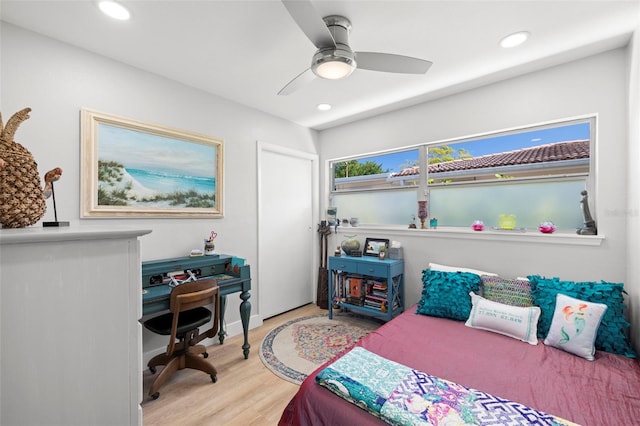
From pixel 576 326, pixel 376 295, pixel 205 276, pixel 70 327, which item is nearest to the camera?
pixel 70 327

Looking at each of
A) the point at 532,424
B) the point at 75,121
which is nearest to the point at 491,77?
the point at 532,424

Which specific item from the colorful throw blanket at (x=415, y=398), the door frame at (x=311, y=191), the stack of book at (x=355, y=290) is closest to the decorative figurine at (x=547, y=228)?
the colorful throw blanket at (x=415, y=398)

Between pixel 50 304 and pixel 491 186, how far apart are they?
330 cm

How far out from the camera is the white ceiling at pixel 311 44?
5.67 feet

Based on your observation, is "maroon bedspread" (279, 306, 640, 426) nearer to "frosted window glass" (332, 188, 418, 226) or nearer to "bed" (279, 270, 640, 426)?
"bed" (279, 270, 640, 426)

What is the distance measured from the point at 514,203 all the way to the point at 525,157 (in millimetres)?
452

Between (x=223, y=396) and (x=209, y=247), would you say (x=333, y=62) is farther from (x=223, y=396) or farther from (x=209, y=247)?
(x=223, y=396)

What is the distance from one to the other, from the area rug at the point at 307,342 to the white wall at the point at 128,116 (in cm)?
53

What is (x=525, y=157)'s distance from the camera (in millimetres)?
2676

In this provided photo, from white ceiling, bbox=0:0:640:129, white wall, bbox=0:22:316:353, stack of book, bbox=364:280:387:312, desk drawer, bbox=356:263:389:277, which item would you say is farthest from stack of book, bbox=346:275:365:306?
white ceiling, bbox=0:0:640:129

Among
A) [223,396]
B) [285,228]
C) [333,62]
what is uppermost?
[333,62]

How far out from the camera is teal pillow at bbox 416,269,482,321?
236cm

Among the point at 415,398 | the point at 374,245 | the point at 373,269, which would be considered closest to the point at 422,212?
the point at 374,245

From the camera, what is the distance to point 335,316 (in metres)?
3.61
